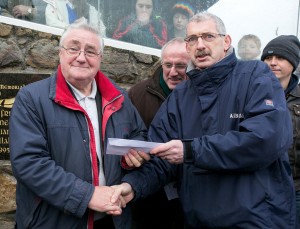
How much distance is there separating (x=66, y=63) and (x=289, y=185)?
143 centimetres

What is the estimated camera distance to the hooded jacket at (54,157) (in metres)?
1.94

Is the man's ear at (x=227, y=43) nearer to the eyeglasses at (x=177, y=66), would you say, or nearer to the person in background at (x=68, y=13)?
the eyeglasses at (x=177, y=66)

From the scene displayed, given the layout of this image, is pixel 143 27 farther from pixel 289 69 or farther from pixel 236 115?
pixel 236 115

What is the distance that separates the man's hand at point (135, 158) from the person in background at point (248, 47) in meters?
2.07

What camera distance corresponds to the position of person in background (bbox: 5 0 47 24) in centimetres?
339

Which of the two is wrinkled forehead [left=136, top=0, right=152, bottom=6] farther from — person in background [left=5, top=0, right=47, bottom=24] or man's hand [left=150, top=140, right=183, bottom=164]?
man's hand [left=150, top=140, right=183, bottom=164]

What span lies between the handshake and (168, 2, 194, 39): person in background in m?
2.05

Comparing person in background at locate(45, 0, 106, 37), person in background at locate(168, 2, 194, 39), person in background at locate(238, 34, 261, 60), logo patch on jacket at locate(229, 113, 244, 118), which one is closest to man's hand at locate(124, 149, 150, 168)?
logo patch on jacket at locate(229, 113, 244, 118)

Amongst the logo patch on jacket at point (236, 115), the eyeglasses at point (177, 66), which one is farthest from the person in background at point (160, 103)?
the logo patch on jacket at point (236, 115)

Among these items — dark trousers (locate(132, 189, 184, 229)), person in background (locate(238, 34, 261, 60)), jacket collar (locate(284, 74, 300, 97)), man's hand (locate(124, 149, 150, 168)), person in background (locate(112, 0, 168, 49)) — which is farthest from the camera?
person in background (locate(238, 34, 261, 60))

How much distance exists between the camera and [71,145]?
2.06m

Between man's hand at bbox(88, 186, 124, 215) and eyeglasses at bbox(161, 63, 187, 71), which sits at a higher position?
eyeglasses at bbox(161, 63, 187, 71)

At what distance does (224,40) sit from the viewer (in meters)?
2.26

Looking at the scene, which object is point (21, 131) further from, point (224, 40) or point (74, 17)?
point (74, 17)
